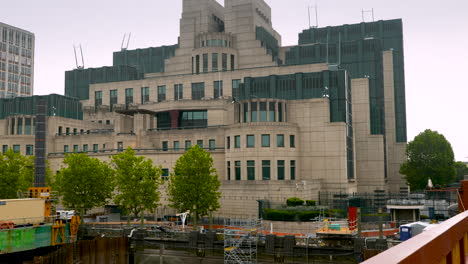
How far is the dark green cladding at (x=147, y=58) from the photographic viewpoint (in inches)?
5974

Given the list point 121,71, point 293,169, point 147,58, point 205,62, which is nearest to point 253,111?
point 293,169

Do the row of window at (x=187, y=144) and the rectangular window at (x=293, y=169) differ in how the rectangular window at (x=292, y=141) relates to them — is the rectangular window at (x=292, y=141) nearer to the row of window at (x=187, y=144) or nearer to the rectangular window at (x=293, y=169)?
the rectangular window at (x=293, y=169)

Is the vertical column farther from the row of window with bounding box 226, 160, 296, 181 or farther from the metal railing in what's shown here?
the metal railing

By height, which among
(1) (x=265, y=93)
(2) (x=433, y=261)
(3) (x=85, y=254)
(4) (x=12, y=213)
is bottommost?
(3) (x=85, y=254)

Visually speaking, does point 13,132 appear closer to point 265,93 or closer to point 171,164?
point 171,164

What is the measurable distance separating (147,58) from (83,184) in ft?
326

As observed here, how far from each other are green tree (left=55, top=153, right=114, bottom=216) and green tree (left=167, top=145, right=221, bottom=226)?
1159 cm

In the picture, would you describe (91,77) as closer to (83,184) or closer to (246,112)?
(246,112)

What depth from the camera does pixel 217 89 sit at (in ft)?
339

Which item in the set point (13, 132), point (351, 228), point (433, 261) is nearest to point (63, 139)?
point (13, 132)

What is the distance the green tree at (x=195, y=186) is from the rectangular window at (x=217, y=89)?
4508 cm

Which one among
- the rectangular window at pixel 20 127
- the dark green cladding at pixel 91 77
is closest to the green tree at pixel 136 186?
the rectangular window at pixel 20 127

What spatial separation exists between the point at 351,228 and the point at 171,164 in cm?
3891

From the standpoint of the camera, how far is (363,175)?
97.0m
